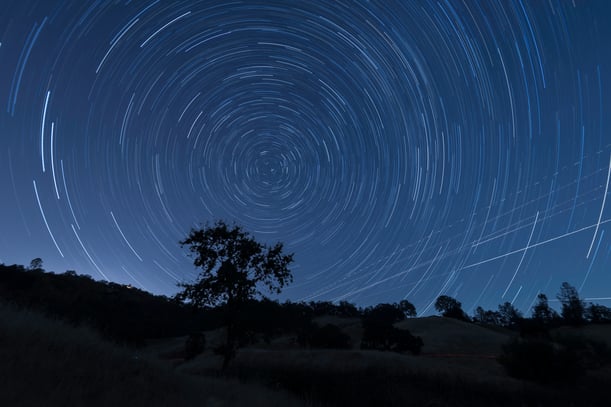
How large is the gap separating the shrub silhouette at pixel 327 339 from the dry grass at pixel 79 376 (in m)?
47.4

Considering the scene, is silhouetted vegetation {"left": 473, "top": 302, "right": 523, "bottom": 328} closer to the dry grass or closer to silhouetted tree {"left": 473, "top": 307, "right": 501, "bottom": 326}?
silhouetted tree {"left": 473, "top": 307, "right": 501, "bottom": 326}

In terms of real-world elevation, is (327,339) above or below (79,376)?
above

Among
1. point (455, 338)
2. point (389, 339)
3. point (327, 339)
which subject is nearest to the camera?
point (389, 339)

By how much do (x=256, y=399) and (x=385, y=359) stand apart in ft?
89.3

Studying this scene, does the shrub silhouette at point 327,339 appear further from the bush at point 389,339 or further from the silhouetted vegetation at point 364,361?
the bush at point 389,339

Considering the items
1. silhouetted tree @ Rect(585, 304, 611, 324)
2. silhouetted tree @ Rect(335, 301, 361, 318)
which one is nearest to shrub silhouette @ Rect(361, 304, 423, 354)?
silhouetted tree @ Rect(335, 301, 361, 318)

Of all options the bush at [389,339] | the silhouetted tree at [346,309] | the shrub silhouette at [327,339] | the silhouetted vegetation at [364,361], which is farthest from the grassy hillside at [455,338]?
the silhouetted tree at [346,309]

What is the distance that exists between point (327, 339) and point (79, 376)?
174 feet

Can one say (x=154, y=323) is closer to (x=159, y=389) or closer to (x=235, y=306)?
(x=235, y=306)

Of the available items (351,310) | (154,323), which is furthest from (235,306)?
(351,310)

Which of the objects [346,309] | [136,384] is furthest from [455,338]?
[346,309]

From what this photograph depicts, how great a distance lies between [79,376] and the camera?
24.5 ft

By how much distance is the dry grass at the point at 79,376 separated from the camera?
6.08 meters

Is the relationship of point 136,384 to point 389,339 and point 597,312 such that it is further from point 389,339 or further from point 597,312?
point 597,312
